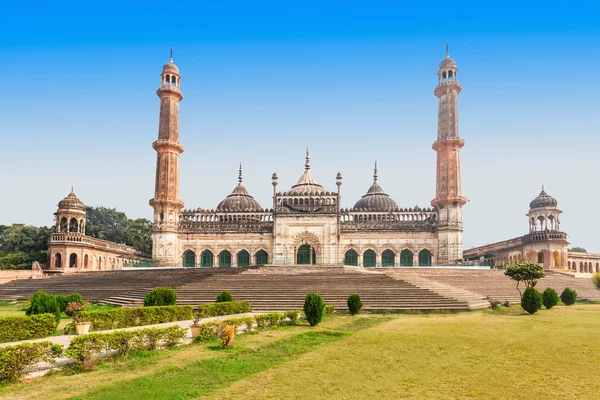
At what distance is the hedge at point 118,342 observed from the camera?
1012 cm

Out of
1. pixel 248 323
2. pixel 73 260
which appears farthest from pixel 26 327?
pixel 73 260

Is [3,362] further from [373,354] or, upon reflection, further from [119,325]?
[373,354]

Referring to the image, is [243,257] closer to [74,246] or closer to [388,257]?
[388,257]

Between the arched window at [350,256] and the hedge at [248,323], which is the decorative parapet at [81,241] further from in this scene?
the hedge at [248,323]

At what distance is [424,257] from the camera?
144 ft

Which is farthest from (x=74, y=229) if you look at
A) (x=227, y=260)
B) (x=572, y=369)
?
(x=572, y=369)

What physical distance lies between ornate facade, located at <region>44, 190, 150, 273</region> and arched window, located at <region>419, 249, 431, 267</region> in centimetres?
2515

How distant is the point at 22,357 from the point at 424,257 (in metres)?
38.4

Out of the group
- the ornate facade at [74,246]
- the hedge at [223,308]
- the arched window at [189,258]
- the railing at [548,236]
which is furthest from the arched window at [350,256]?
the hedge at [223,308]

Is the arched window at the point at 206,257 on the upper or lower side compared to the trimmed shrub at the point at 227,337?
upper

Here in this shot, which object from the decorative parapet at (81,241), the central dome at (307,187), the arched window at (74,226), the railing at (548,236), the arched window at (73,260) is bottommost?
the arched window at (73,260)

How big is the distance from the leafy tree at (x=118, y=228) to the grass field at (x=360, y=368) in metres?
46.5

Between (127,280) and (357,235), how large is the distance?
21449 millimetres

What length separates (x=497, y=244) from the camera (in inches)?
1754
